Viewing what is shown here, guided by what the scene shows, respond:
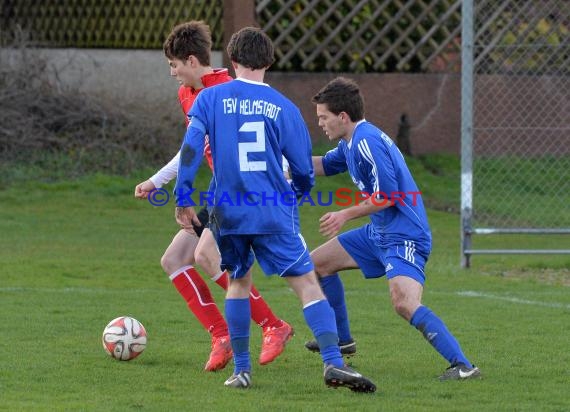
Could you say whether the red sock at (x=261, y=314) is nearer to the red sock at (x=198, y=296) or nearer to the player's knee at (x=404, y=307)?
the red sock at (x=198, y=296)

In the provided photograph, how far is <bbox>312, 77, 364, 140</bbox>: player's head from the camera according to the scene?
6.28 metres

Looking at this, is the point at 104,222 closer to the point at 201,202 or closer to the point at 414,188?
the point at 201,202

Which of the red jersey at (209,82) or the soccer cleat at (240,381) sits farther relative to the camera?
the red jersey at (209,82)

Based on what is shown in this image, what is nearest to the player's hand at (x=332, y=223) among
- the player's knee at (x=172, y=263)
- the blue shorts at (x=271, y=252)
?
the blue shorts at (x=271, y=252)

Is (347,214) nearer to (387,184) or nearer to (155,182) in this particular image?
(387,184)

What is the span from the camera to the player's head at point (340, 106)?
6.28 m

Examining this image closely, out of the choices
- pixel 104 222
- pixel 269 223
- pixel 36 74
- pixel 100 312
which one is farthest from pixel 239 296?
pixel 36 74

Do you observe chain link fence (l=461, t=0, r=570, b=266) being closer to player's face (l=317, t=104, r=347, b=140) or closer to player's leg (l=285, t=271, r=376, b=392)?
player's face (l=317, t=104, r=347, b=140)

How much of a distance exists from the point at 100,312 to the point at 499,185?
7970 mm

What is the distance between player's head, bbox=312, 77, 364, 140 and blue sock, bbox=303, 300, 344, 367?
1.01 metres

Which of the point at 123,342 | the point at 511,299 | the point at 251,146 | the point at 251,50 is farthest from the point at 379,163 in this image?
the point at 511,299

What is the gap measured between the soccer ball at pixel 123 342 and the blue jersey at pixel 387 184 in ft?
4.59

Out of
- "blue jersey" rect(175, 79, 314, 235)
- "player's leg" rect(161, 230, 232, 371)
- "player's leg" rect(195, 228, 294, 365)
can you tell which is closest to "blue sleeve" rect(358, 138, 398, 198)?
"blue jersey" rect(175, 79, 314, 235)

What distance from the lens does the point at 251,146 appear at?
580 cm
